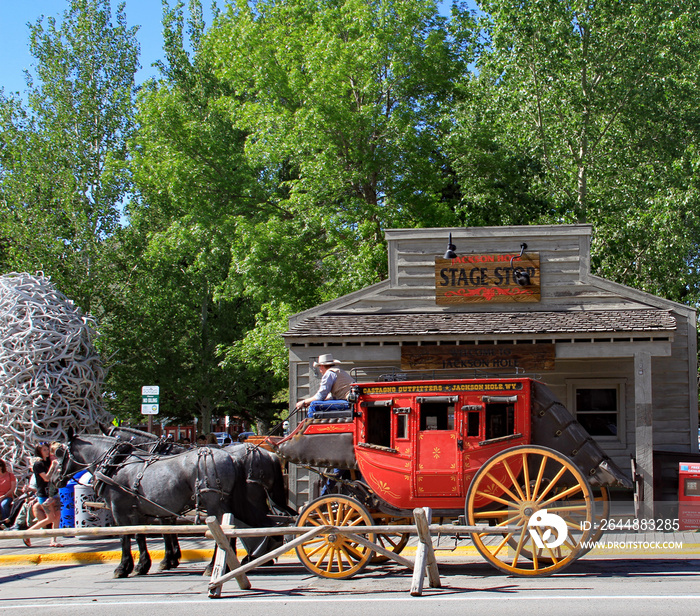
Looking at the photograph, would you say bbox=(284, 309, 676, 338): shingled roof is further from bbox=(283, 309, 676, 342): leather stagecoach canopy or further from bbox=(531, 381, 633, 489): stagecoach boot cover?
bbox=(531, 381, 633, 489): stagecoach boot cover

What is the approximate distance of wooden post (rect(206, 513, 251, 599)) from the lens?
7863 mm

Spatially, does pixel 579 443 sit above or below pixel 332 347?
below

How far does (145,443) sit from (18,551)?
138 inches

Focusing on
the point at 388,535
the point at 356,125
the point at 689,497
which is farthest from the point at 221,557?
the point at 356,125

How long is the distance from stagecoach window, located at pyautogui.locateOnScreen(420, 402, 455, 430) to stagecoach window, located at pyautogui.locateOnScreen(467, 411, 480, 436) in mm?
215

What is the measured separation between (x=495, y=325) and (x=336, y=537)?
5.25 meters

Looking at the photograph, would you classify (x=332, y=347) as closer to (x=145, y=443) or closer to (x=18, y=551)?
(x=145, y=443)

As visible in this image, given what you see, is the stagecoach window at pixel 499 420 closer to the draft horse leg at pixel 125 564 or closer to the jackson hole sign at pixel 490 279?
the draft horse leg at pixel 125 564

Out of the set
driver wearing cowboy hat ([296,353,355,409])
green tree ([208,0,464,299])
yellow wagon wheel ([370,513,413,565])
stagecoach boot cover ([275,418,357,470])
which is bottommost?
yellow wagon wheel ([370,513,413,565])

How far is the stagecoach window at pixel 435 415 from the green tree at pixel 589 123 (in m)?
12.3

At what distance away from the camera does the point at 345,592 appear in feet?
26.2

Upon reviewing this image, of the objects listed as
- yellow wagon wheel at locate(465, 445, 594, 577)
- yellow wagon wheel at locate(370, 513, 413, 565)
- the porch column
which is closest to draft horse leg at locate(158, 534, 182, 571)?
yellow wagon wheel at locate(370, 513, 413, 565)

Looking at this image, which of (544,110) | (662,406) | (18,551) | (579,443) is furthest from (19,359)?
(544,110)

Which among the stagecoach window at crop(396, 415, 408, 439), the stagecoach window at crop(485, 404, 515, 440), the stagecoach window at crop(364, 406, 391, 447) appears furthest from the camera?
the stagecoach window at crop(364, 406, 391, 447)
